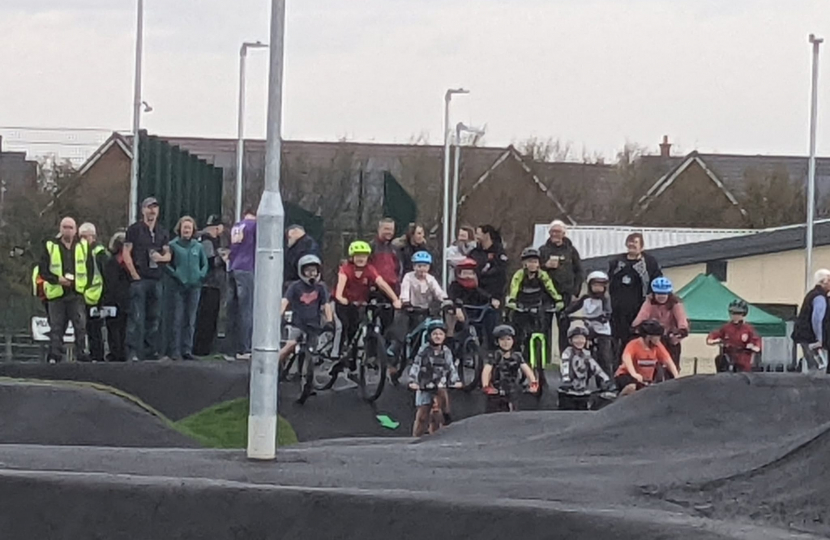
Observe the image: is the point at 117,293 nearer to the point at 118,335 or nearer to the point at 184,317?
the point at 118,335

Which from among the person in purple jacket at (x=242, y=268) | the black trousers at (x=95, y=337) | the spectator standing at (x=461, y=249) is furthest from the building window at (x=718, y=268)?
the black trousers at (x=95, y=337)

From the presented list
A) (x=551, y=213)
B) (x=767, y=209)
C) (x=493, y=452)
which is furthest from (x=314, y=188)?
(x=493, y=452)

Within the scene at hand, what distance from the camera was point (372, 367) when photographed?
57.0ft

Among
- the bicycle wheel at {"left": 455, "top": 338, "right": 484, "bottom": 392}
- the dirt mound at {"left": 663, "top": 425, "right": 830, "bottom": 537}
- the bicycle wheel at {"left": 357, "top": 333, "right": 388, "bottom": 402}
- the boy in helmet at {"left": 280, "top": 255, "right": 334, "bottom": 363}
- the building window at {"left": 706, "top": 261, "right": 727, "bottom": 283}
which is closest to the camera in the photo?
the dirt mound at {"left": 663, "top": 425, "right": 830, "bottom": 537}

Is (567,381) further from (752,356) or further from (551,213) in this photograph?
(551,213)

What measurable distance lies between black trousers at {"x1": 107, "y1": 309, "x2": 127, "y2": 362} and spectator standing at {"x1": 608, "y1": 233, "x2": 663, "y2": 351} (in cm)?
609

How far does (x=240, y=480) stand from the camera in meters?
7.56

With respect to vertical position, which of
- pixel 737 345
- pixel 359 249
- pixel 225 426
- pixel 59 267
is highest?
pixel 359 249

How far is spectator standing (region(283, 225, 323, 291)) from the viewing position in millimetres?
18578

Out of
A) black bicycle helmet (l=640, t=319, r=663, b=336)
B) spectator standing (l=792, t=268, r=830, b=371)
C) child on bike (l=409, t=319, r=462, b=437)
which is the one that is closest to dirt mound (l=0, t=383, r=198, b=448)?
child on bike (l=409, t=319, r=462, b=437)

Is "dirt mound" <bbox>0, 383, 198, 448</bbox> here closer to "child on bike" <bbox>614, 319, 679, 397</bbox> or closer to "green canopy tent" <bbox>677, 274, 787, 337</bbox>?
"child on bike" <bbox>614, 319, 679, 397</bbox>

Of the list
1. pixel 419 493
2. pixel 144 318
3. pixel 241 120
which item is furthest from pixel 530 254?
pixel 241 120

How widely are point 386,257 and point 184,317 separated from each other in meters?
2.84

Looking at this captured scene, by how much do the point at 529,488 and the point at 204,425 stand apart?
953 centimetres
